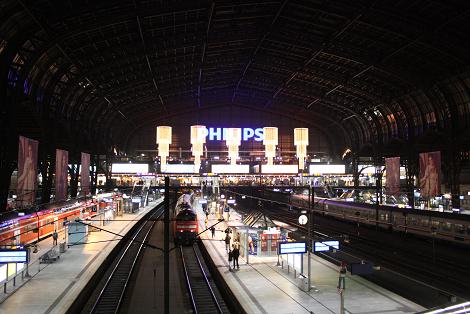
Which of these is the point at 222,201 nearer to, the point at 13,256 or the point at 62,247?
the point at 62,247

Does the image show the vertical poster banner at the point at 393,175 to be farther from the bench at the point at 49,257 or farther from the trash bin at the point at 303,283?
the bench at the point at 49,257

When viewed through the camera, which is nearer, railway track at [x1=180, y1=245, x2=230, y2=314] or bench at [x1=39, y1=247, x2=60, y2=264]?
railway track at [x1=180, y1=245, x2=230, y2=314]

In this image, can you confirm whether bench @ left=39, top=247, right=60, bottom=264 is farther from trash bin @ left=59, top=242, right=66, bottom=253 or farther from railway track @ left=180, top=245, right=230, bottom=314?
railway track @ left=180, top=245, right=230, bottom=314

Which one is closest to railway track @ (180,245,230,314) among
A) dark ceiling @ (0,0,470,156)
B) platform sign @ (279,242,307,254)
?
platform sign @ (279,242,307,254)

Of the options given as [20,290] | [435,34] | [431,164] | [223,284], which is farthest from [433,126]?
[20,290]

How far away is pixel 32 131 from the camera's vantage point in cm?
3397

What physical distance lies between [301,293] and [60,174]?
70.7 ft

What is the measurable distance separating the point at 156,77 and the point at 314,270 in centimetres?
3245

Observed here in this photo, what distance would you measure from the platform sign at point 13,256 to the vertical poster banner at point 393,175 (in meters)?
34.4

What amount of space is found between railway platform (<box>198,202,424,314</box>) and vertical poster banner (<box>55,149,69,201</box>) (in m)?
14.9

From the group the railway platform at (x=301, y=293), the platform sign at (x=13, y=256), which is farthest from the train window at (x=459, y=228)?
the platform sign at (x=13, y=256)

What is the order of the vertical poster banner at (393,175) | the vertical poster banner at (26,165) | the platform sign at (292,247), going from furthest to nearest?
the vertical poster banner at (393,175) → the vertical poster banner at (26,165) → the platform sign at (292,247)

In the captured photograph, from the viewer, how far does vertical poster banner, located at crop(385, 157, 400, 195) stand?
4288 centimetres

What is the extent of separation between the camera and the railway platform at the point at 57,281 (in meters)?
16.2
